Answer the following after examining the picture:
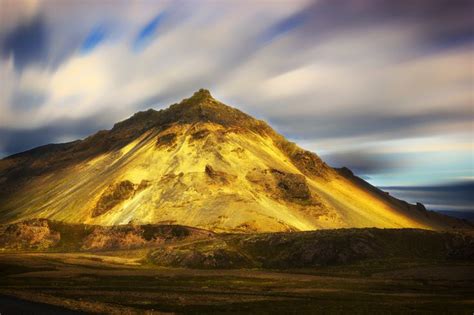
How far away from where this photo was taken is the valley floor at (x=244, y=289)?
54.9 m

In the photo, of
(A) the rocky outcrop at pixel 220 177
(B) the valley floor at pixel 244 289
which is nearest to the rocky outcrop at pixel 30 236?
(B) the valley floor at pixel 244 289

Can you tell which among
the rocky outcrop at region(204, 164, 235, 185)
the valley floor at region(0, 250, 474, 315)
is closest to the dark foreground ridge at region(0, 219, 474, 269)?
the valley floor at region(0, 250, 474, 315)

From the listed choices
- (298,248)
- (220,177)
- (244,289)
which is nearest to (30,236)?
(220,177)

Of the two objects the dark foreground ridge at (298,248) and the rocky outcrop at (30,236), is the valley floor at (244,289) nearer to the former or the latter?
the dark foreground ridge at (298,248)

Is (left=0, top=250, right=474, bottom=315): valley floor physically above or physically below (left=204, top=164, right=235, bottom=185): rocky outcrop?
below

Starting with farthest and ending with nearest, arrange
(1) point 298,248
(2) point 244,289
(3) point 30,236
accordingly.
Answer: (3) point 30,236
(1) point 298,248
(2) point 244,289

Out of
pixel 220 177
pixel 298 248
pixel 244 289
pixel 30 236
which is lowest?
pixel 244 289

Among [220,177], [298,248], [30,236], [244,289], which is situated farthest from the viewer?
[220,177]

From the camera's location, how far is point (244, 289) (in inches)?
2933

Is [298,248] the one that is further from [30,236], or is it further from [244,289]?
[30,236]

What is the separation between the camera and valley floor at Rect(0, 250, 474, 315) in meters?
54.9

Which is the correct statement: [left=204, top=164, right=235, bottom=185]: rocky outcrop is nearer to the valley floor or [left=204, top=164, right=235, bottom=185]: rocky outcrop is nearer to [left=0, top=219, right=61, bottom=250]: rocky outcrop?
[left=0, top=219, right=61, bottom=250]: rocky outcrop

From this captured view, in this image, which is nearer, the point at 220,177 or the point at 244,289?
the point at 244,289

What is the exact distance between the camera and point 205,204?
7254 inches
